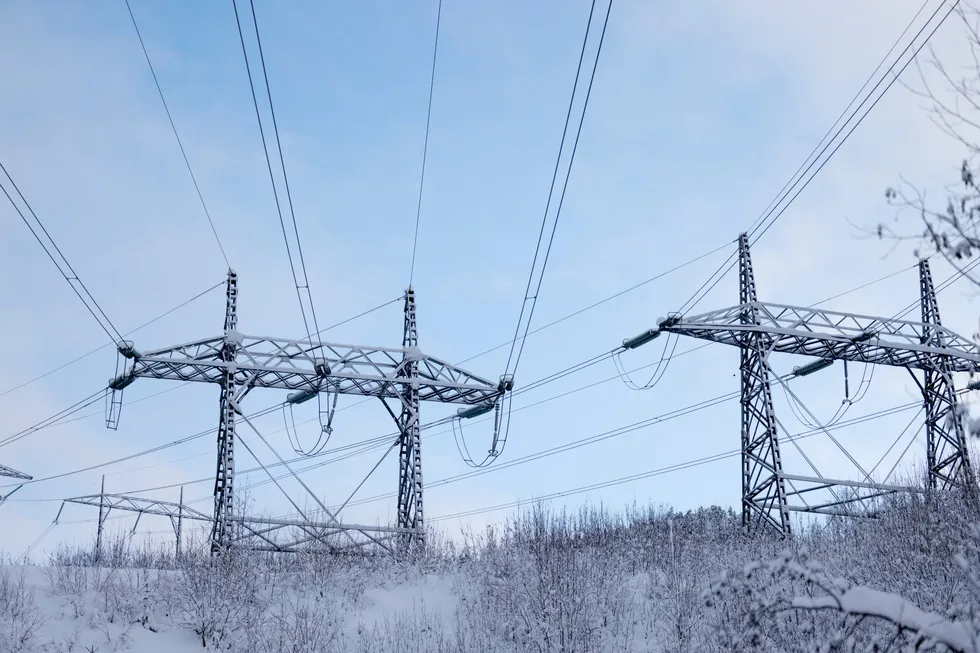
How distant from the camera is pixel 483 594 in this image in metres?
20.6

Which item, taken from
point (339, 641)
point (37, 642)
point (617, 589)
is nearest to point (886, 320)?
point (617, 589)

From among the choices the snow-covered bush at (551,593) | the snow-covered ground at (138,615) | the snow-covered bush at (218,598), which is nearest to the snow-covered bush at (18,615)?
the snow-covered ground at (138,615)

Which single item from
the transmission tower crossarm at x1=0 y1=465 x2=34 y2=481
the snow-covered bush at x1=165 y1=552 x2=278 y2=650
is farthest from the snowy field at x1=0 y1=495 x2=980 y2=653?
the transmission tower crossarm at x1=0 y1=465 x2=34 y2=481

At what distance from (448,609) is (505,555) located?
6.19 ft

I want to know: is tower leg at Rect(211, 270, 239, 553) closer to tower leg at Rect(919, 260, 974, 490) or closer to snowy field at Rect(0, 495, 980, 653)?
snowy field at Rect(0, 495, 980, 653)

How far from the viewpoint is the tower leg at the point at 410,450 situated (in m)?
24.1

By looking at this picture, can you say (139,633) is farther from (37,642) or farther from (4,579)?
(4,579)

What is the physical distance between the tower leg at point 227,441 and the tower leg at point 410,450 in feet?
15.1

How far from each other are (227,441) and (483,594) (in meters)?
7.19

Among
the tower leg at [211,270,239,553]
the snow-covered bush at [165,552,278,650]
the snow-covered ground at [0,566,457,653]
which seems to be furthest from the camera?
the tower leg at [211,270,239,553]

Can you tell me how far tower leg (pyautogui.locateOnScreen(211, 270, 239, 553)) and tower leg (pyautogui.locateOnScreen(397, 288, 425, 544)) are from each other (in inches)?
181

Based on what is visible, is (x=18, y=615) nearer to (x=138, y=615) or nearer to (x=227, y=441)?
(x=138, y=615)

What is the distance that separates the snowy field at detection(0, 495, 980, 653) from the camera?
16812 mm

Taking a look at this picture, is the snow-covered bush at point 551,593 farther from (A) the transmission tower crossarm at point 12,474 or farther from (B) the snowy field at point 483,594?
(A) the transmission tower crossarm at point 12,474
